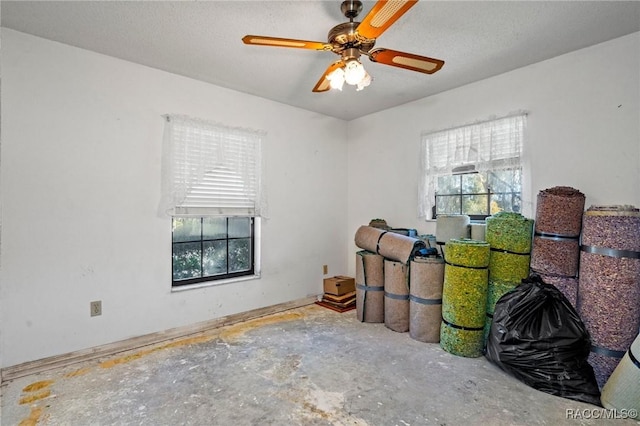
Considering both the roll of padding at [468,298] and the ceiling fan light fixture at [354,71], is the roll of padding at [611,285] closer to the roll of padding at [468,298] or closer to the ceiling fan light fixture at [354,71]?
the roll of padding at [468,298]

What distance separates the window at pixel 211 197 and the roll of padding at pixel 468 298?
7.10 feet

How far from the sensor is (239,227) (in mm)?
3666

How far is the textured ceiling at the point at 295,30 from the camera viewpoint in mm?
2061

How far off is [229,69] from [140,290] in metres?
2.20

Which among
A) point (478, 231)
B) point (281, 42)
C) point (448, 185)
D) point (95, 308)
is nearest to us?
point (281, 42)

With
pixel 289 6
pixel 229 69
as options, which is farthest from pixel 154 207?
pixel 289 6

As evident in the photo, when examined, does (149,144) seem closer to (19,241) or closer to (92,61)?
(92,61)

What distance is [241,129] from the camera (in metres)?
3.49

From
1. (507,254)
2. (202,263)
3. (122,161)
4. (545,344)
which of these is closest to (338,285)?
(202,263)

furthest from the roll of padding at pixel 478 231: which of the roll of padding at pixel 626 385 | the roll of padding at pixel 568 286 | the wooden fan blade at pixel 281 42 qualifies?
the wooden fan blade at pixel 281 42

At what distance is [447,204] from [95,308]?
3546 millimetres

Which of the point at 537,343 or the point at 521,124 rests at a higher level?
the point at 521,124

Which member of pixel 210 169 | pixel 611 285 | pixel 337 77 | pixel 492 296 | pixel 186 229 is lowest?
pixel 492 296

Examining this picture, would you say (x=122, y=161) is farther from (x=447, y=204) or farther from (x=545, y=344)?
(x=545, y=344)
